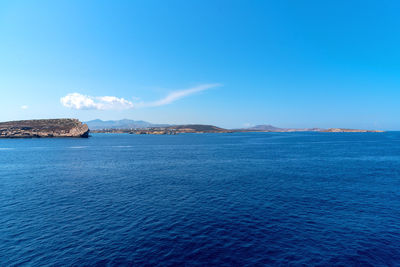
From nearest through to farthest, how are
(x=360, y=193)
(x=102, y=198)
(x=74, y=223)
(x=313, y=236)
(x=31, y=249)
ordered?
(x=31, y=249), (x=313, y=236), (x=74, y=223), (x=102, y=198), (x=360, y=193)

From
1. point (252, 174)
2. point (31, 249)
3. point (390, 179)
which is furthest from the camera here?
point (252, 174)


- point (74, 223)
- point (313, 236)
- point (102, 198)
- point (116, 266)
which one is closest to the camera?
point (116, 266)

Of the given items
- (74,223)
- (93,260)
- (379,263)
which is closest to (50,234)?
(74,223)

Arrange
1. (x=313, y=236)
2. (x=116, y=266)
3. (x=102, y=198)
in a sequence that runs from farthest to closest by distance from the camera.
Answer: (x=102, y=198), (x=313, y=236), (x=116, y=266)

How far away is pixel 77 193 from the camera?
40.3m

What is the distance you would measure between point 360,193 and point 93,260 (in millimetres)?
48929

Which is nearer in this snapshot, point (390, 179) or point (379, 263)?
point (379, 263)

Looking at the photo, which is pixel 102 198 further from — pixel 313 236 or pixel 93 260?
pixel 313 236

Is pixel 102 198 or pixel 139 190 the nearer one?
pixel 102 198

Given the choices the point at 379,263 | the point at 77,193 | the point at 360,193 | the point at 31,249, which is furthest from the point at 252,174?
the point at 31,249

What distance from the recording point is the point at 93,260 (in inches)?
778

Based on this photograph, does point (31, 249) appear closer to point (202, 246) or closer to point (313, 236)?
point (202, 246)

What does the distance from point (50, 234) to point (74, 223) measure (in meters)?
3.08

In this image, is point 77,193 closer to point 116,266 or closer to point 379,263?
point 116,266
